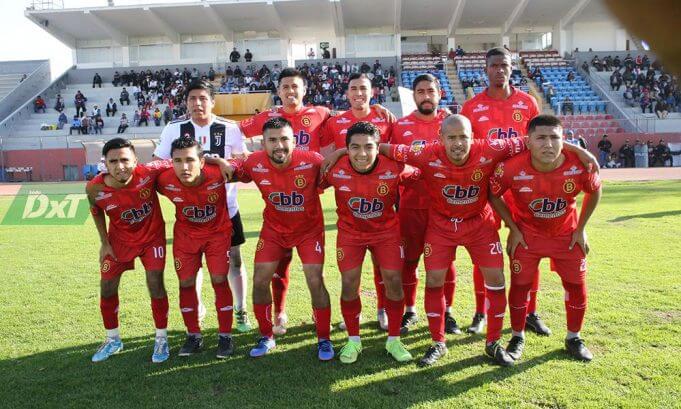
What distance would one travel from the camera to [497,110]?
473 cm

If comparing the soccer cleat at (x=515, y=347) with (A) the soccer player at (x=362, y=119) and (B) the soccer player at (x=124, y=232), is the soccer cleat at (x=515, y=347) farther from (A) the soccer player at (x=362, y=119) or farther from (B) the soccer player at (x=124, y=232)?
(B) the soccer player at (x=124, y=232)

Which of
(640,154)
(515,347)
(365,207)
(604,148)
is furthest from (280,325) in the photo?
(640,154)

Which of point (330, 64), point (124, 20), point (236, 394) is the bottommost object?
point (236, 394)

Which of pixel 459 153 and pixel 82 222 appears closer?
pixel 459 153

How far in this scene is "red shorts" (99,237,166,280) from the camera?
4.28 meters

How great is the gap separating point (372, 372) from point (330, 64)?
32563 mm

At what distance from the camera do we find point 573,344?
12.8ft

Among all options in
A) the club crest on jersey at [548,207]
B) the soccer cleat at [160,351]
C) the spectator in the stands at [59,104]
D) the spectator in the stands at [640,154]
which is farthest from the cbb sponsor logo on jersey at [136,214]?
the spectator in the stands at [59,104]

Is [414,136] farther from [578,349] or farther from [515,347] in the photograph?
[578,349]

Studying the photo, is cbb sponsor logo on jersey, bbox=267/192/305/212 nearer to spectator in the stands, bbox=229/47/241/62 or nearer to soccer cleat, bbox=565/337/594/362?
soccer cleat, bbox=565/337/594/362

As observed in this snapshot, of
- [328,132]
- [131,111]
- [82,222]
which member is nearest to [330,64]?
[131,111]

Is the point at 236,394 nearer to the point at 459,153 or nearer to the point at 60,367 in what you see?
the point at 60,367

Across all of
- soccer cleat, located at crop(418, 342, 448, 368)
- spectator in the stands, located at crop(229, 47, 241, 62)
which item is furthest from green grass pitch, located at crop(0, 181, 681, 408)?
spectator in the stands, located at crop(229, 47, 241, 62)

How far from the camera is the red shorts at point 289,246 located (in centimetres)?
422
